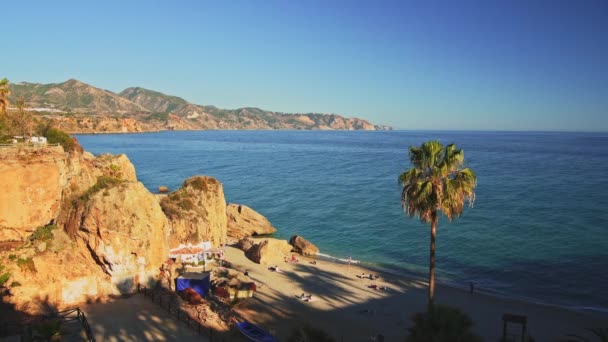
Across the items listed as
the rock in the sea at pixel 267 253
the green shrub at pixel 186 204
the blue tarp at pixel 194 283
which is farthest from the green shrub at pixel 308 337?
the green shrub at pixel 186 204

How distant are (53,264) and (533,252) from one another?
37278mm

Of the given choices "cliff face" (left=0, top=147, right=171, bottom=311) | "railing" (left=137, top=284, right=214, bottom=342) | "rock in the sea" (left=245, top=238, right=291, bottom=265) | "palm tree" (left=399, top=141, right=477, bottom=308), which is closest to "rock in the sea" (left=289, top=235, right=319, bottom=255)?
"rock in the sea" (left=245, top=238, right=291, bottom=265)

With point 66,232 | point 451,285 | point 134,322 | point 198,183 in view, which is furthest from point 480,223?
point 66,232

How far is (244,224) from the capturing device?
44.6m

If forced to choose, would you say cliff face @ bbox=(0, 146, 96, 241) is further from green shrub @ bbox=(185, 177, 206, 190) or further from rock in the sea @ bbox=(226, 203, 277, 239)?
rock in the sea @ bbox=(226, 203, 277, 239)

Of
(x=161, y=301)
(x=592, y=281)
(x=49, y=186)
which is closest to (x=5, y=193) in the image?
(x=49, y=186)

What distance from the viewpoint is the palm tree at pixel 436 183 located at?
17.2 meters

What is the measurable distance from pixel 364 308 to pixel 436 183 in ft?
38.8

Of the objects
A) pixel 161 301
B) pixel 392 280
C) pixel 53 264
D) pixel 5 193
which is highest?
pixel 5 193

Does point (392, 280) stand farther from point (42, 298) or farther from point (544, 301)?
point (42, 298)

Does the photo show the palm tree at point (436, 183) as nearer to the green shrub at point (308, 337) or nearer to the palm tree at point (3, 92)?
the green shrub at point (308, 337)

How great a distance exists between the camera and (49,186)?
20281mm

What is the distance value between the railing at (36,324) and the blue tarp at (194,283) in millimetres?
5683

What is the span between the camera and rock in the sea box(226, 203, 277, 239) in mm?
44044
